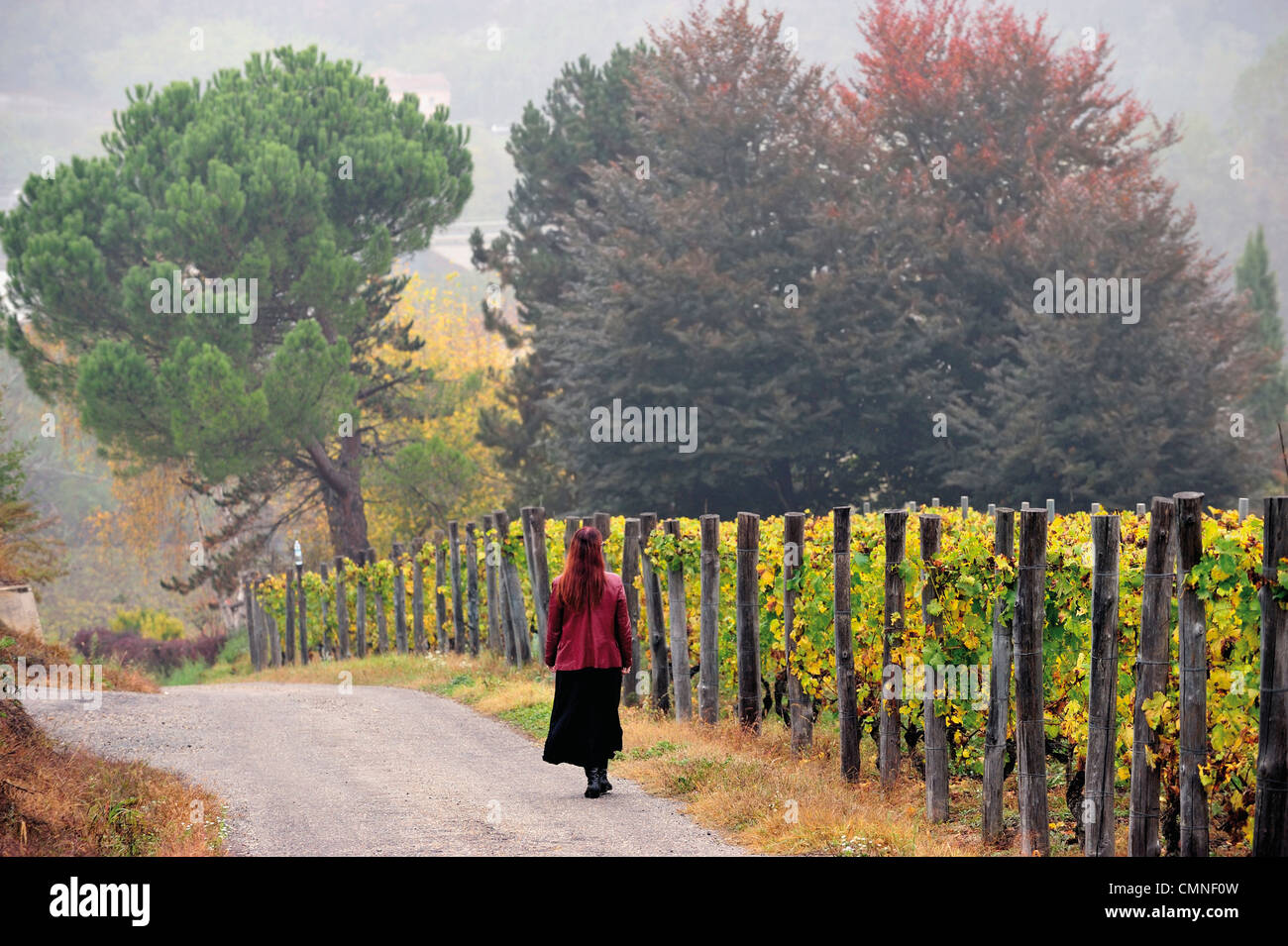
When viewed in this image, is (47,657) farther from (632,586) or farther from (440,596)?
(632,586)

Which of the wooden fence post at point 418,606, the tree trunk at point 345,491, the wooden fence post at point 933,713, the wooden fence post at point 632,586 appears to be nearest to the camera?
the wooden fence post at point 933,713

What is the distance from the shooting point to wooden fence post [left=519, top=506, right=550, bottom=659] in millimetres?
16984

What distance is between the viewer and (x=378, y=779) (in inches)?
419

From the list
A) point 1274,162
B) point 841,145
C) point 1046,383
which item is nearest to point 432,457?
point 841,145

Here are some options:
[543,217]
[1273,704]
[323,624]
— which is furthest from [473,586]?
[543,217]

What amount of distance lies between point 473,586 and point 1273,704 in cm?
1660

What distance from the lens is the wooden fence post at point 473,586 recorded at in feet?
70.5

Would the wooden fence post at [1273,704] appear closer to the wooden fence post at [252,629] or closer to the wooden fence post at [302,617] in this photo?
the wooden fence post at [302,617]

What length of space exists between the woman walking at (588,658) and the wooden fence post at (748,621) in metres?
1.89

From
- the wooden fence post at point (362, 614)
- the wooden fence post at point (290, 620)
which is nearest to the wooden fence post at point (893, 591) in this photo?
the wooden fence post at point (362, 614)

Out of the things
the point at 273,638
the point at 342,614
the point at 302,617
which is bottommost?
the point at 273,638

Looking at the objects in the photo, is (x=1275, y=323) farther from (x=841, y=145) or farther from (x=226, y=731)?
(x=226, y=731)

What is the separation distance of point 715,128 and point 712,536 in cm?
2877

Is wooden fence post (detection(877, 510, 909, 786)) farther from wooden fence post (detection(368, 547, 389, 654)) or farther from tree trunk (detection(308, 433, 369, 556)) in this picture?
tree trunk (detection(308, 433, 369, 556))
